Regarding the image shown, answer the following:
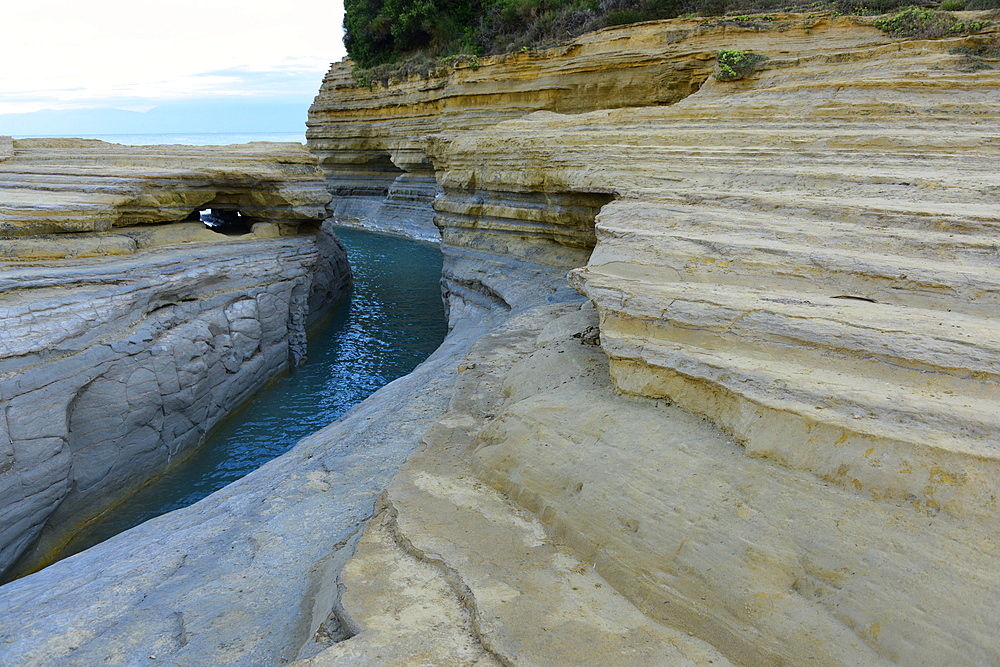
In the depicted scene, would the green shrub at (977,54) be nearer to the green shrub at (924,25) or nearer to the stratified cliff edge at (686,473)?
the stratified cliff edge at (686,473)

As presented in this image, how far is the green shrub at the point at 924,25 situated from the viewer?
9328 millimetres

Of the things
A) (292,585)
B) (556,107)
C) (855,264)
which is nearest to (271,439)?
(292,585)

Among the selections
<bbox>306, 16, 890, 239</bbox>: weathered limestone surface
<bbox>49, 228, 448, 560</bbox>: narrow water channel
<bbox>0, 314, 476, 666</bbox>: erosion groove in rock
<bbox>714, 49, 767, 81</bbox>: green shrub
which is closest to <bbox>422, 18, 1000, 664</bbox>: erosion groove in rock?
<bbox>0, 314, 476, 666</bbox>: erosion groove in rock

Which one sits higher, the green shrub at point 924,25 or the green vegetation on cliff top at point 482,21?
the green vegetation on cliff top at point 482,21

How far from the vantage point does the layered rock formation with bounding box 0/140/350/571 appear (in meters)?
6.82

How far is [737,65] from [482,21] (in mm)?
17416

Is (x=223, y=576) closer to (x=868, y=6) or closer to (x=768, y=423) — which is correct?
(x=768, y=423)

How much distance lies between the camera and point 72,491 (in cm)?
716

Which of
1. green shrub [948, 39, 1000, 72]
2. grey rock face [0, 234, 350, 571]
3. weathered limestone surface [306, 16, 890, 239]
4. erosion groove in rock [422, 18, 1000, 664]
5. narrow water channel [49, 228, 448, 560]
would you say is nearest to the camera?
erosion groove in rock [422, 18, 1000, 664]

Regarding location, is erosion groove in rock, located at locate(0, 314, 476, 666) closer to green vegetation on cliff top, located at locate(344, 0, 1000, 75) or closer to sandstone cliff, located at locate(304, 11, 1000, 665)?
sandstone cliff, located at locate(304, 11, 1000, 665)

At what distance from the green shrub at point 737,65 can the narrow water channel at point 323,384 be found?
686 cm

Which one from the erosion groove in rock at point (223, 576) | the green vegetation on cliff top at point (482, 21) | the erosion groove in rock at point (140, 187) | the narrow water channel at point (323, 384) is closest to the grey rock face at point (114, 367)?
the narrow water channel at point (323, 384)

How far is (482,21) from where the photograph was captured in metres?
25.0

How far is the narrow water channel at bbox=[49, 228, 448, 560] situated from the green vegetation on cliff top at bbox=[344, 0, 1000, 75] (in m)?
7.52
